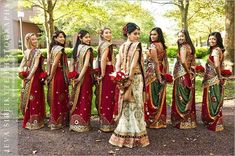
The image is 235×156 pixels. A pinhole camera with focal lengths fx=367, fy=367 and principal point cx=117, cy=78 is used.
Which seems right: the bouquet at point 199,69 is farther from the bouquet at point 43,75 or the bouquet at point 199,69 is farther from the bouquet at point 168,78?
the bouquet at point 43,75

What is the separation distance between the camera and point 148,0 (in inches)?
737

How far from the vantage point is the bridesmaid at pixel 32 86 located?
23.0 feet

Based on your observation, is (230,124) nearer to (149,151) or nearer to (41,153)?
(149,151)

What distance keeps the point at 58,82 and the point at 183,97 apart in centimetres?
242

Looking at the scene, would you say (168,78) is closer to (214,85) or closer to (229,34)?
(214,85)

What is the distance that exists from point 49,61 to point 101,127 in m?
1.61

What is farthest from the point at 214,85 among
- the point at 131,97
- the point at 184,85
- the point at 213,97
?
the point at 131,97

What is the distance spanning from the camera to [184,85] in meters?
7.01

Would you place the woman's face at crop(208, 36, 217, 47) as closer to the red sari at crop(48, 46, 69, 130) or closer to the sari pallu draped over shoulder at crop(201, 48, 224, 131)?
the sari pallu draped over shoulder at crop(201, 48, 224, 131)

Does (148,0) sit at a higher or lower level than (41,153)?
higher

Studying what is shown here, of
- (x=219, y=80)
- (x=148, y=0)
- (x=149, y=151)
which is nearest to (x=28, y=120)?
(x=149, y=151)

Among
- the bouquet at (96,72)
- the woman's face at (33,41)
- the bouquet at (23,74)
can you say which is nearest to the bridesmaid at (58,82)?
the woman's face at (33,41)

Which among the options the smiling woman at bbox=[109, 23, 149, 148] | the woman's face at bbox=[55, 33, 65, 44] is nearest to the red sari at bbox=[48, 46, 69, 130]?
the woman's face at bbox=[55, 33, 65, 44]

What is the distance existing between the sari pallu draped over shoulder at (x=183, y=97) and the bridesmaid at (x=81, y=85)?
1669 mm
